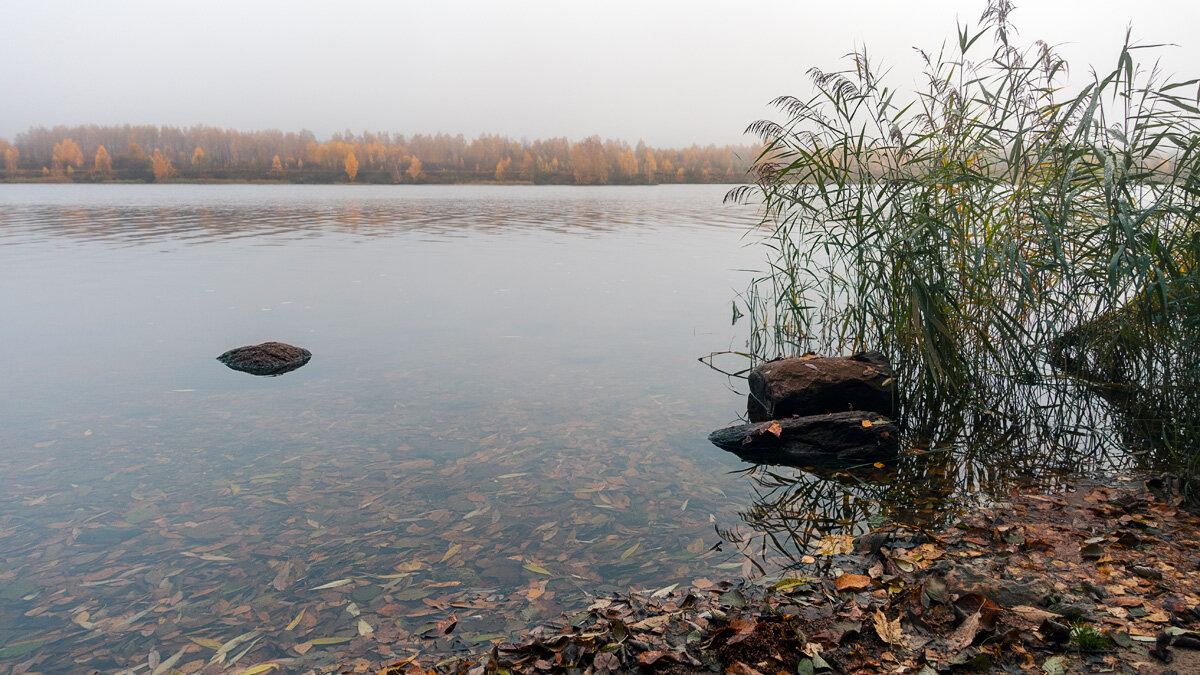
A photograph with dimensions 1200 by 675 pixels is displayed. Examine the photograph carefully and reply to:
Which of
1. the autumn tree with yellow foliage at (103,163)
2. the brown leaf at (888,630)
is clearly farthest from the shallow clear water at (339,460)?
the autumn tree with yellow foliage at (103,163)

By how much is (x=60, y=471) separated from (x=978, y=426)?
713 cm

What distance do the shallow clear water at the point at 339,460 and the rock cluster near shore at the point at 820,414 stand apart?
0.99ft

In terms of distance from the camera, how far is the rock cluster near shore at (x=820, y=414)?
5.40 meters

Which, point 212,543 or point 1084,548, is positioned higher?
point 1084,548

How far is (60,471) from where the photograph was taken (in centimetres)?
509

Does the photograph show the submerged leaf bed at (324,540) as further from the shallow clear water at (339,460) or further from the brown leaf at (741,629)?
the brown leaf at (741,629)

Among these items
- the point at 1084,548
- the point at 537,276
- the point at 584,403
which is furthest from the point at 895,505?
the point at 537,276

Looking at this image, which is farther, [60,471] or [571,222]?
[571,222]

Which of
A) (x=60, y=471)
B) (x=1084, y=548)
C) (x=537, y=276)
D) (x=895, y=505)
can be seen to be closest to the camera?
(x=1084, y=548)

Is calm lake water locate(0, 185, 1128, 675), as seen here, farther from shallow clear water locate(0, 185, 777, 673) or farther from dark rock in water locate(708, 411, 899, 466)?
dark rock in water locate(708, 411, 899, 466)

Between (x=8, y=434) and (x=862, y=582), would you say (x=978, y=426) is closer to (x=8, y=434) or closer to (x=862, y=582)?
(x=862, y=582)

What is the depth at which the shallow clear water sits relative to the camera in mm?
3529

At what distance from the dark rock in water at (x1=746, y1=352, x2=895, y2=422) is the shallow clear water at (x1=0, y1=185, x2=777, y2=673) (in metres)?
0.64

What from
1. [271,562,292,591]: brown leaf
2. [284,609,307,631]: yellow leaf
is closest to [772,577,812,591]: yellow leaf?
[284,609,307,631]: yellow leaf
